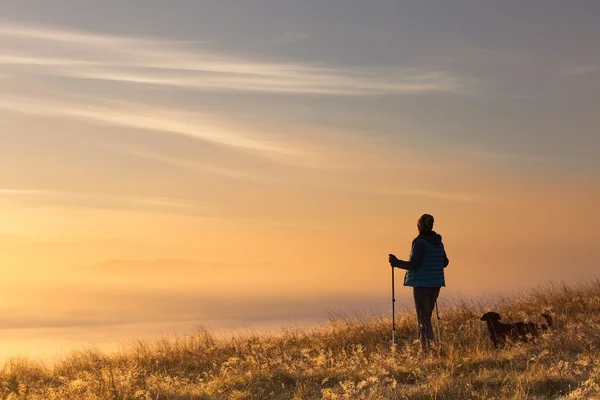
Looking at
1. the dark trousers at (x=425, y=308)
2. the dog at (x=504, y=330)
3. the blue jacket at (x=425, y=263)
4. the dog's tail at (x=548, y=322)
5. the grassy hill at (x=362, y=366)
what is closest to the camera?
the grassy hill at (x=362, y=366)

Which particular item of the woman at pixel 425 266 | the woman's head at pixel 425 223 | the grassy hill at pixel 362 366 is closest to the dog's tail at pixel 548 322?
the grassy hill at pixel 362 366

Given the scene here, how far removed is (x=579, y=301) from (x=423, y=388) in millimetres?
→ 10179

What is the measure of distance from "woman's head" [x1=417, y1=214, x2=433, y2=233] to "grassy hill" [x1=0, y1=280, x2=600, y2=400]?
7.38ft

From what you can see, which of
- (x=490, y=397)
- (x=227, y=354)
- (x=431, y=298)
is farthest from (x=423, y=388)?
(x=227, y=354)

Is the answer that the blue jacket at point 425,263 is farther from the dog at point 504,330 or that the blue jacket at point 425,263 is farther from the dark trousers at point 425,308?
the dog at point 504,330

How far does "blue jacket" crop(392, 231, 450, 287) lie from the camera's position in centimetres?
1345

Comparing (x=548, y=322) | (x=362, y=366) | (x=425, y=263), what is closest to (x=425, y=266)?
(x=425, y=263)

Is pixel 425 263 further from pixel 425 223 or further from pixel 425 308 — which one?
pixel 425 308

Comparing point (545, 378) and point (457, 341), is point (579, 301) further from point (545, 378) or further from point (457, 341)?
point (545, 378)

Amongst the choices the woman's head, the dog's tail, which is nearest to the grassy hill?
the dog's tail

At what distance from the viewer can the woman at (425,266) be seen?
44.1 feet

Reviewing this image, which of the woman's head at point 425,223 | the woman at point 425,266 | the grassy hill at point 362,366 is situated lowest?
the grassy hill at point 362,366

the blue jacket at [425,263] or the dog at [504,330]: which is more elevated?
the blue jacket at [425,263]

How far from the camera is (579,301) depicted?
19.3 meters
